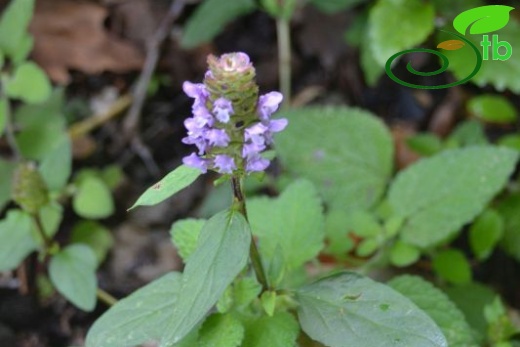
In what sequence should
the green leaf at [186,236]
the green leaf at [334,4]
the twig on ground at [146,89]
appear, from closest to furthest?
1. the green leaf at [186,236]
2. the green leaf at [334,4]
3. the twig on ground at [146,89]

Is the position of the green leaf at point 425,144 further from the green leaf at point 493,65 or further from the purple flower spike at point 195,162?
the purple flower spike at point 195,162

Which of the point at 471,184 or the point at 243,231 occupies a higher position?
the point at 243,231

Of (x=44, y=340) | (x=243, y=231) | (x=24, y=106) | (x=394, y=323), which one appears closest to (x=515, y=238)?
(x=394, y=323)

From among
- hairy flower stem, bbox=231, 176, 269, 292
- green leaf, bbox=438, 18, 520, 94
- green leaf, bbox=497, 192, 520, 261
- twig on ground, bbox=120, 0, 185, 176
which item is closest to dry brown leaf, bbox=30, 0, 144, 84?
twig on ground, bbox=120, 0, 185, 176

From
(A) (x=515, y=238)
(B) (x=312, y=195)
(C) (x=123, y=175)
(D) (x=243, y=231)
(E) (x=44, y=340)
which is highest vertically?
(D) (x=243, y=231)

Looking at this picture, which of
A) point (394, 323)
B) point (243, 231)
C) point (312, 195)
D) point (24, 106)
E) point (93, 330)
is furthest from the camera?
point (24, 106)

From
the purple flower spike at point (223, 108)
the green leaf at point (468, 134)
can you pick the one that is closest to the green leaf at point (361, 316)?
the purple flower spike at point (223, 108)

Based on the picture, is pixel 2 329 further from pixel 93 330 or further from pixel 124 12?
pixel 124 12
